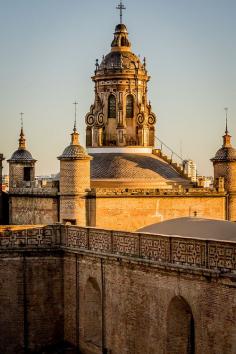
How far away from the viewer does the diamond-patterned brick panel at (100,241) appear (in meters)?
26.2

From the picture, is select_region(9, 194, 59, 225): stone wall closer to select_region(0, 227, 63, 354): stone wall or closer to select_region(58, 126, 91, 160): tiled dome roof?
select_region(58, 126, 91, 160): tiled dome roof

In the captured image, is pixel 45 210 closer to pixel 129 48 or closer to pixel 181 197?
pixel 181 197

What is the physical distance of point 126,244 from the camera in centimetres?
2516

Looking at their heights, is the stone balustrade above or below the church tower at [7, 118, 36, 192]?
below

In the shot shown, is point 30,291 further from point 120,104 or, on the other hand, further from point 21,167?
point 120,104

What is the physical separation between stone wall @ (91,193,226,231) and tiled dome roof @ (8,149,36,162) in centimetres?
700

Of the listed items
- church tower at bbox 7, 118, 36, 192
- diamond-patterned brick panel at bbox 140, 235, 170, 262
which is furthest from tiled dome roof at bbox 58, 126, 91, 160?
diamond-patterned brick panel at bbox 140, 235, 170, 262

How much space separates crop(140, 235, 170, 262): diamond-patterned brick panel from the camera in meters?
23.2

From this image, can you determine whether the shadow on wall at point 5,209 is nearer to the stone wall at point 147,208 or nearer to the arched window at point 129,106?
the stone wall at point 147,208

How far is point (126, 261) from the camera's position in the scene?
24.9 metres

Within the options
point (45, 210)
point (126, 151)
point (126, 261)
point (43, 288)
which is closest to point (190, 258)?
point (126, 261)

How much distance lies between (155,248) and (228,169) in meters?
20.0

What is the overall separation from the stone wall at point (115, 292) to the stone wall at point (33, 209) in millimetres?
11123

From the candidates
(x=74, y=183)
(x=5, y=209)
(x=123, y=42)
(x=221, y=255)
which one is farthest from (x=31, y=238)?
(x=123, y=42)
